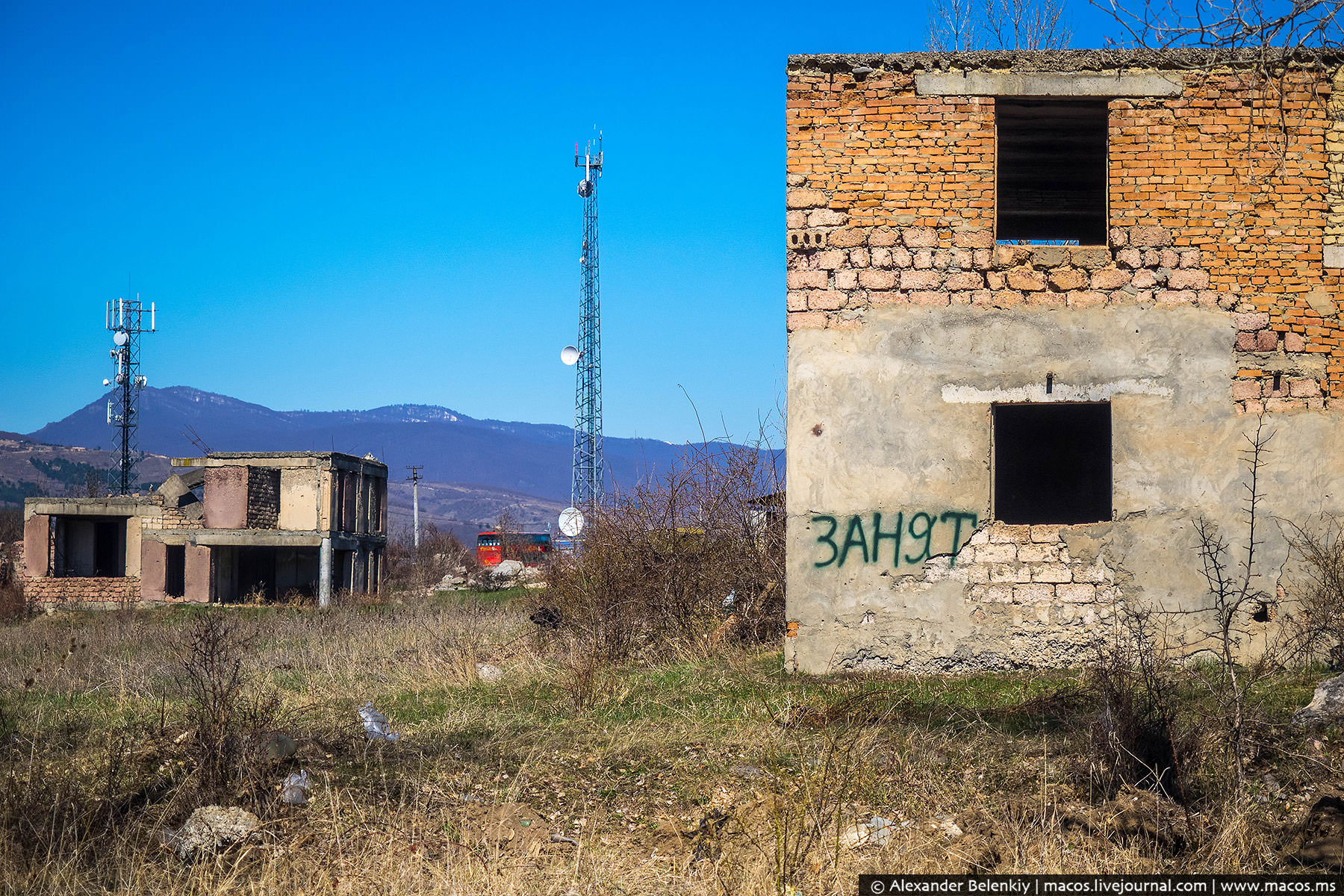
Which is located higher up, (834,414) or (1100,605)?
(834,414)

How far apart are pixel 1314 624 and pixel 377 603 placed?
20594mm

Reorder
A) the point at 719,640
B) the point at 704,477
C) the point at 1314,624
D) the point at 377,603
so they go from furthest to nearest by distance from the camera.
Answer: the point at 377,603, the point at 704,477, the point at 719,640, the point at 1314,624

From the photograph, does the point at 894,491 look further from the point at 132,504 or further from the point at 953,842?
the point at 132,504

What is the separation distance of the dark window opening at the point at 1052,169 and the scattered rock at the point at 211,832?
292 inches

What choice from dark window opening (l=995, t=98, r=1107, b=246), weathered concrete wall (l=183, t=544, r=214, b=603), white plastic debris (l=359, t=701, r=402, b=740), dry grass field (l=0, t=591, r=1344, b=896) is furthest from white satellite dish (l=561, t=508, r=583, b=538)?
weathered concrete wall (l=183, t=544, r=214, b=603)

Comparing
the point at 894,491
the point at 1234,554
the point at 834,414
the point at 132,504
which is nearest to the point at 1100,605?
the point at 1234,554

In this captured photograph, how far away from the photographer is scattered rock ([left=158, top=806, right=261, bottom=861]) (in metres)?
5.05

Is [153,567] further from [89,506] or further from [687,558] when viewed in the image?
[687,558]

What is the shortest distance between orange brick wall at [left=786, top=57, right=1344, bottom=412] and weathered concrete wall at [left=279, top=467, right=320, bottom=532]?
70.8 ft

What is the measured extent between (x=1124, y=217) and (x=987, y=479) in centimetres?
254

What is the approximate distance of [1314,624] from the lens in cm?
834

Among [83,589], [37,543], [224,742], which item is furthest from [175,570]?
[224,742]

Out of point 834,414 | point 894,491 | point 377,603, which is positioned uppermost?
point 834,414

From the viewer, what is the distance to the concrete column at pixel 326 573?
26297mm
